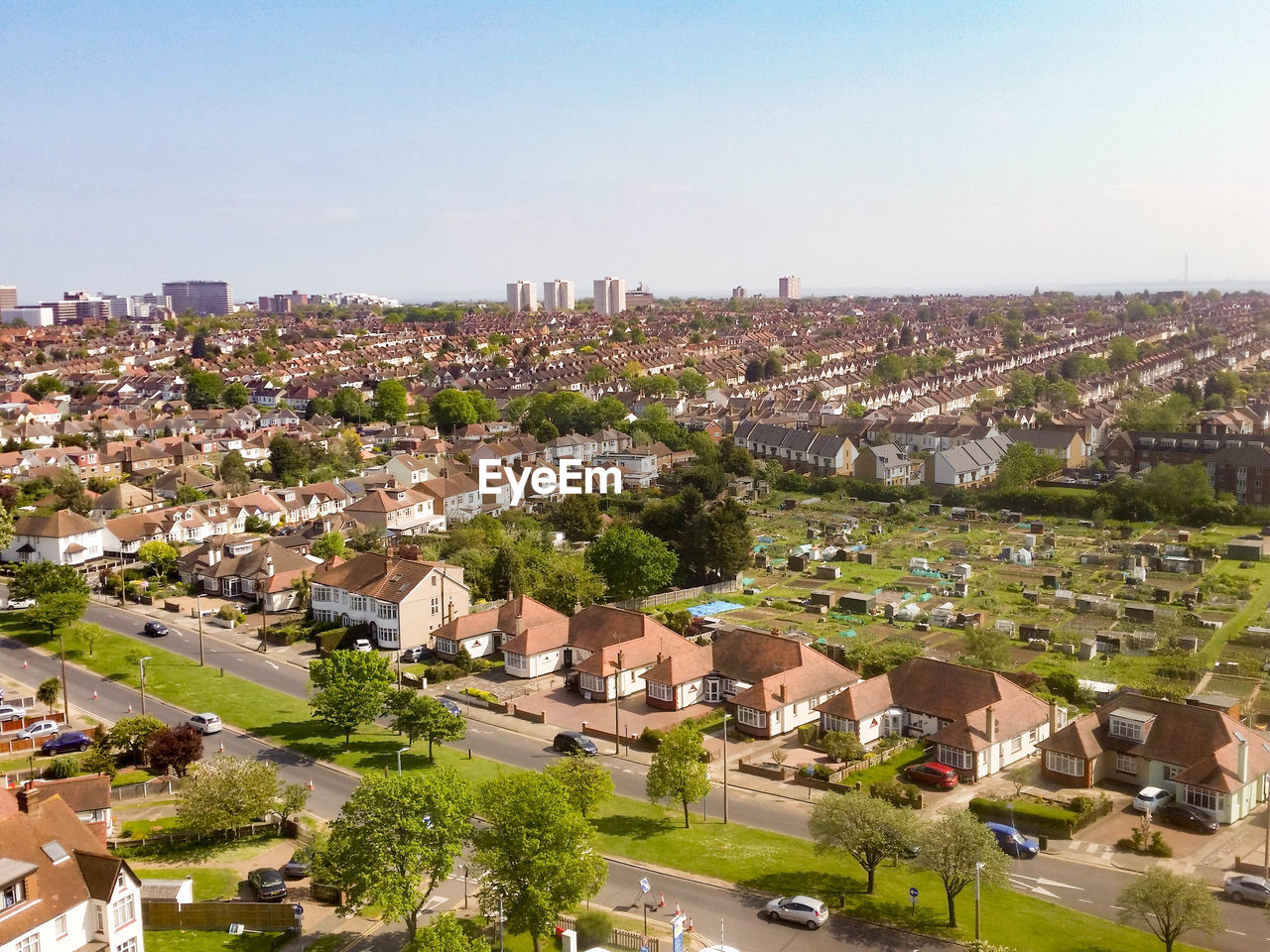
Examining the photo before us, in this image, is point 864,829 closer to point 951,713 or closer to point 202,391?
point 951,713

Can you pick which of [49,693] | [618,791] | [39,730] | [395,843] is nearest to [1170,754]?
[618,791]

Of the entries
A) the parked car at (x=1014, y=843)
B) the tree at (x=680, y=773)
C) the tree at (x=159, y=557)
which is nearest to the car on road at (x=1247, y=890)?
the parked car at (x=1014, y=843)

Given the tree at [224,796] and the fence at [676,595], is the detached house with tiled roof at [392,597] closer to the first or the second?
the fence at [676,595]

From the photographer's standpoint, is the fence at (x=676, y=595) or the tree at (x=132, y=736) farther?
the fence at (x=676, y=595)

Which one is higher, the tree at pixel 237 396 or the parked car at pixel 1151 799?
the tree at pixel 237 396

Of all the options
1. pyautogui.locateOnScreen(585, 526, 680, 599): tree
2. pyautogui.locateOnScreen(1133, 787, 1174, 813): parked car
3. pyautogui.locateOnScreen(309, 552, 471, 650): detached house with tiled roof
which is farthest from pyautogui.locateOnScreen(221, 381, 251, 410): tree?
pyautogui.locateOnScreen(1133, 787, 1174, 813): parked car

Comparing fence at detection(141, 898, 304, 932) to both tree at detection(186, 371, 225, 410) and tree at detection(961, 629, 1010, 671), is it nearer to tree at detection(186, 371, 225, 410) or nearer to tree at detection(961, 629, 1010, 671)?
tree at detection(961, 629, 1010, 671)
